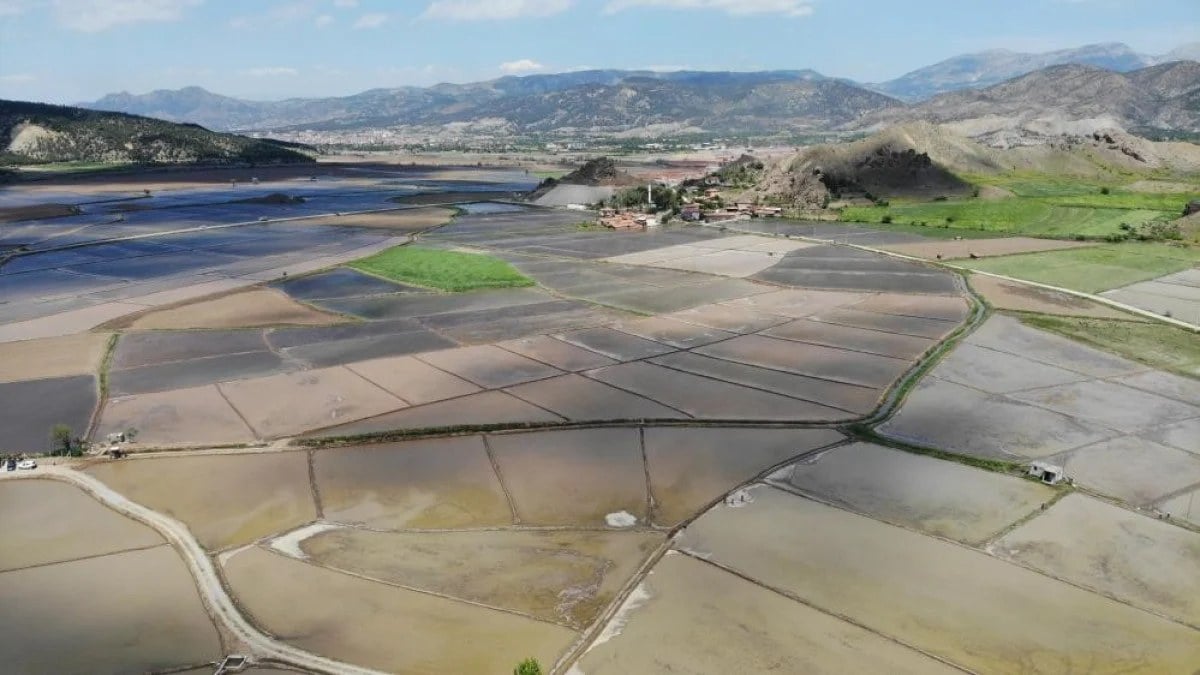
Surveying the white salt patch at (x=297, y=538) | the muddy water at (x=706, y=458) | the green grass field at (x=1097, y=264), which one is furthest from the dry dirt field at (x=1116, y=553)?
the green grass field at (x=1097, y=264)

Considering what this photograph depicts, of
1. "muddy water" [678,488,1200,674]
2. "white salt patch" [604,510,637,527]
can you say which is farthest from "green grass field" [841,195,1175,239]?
"white salt patch" [604,510,637,527]

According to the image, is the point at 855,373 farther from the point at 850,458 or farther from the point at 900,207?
the point at 900,207

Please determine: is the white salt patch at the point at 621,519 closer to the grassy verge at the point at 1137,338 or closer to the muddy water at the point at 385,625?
the muddy water at the point at 385,625

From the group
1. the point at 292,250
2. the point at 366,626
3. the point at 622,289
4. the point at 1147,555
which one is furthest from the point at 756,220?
the point at 366,626

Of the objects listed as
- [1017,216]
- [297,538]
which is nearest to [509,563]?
[297,538]

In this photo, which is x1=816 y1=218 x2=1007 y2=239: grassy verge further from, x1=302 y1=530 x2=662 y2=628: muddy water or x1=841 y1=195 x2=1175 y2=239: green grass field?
x1=302 y1=530 x2=662 y2=628: muddy water
